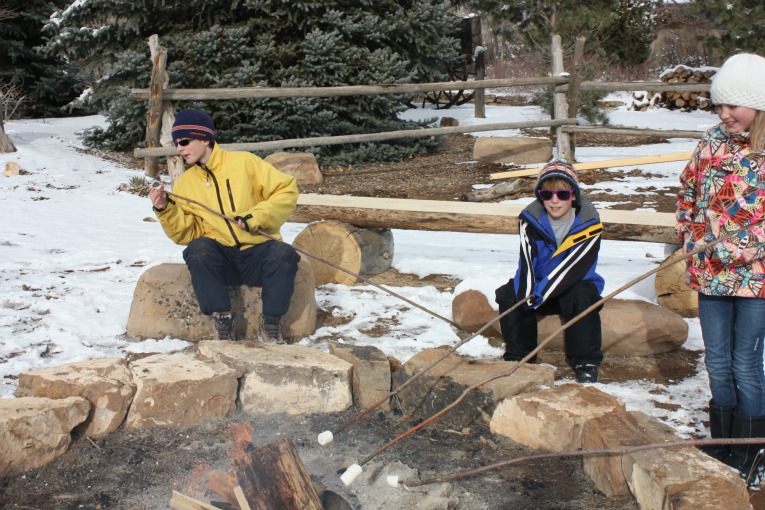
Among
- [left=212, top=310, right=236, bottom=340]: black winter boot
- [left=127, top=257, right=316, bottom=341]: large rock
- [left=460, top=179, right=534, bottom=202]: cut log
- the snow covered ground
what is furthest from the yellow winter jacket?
[left=460, top=179, right=534, bottom=202]: cut log

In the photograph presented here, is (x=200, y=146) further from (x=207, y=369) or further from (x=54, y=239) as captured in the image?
(x=54, y=239)

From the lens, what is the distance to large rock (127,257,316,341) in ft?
14.9

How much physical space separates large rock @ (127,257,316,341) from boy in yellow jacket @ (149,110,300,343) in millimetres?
149

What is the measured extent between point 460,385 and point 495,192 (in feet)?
19.4

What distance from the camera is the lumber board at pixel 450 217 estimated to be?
492 cm

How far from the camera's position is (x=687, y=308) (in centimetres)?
500

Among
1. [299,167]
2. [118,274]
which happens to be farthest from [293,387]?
[299,167]

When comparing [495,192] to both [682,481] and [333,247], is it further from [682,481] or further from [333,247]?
[682,481]

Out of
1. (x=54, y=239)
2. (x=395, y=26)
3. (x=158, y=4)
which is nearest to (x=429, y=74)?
(x=395, y=26)

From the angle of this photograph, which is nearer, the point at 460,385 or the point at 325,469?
the point at 325,469

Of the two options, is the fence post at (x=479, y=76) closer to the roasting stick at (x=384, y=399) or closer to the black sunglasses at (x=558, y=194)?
the black sunglasses at (x=558, y=194)

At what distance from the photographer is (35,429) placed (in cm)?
298

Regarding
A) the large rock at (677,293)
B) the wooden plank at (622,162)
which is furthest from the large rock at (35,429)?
the wooden plank at (622,162)

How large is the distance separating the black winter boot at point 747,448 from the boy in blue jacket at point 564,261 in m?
0.97
